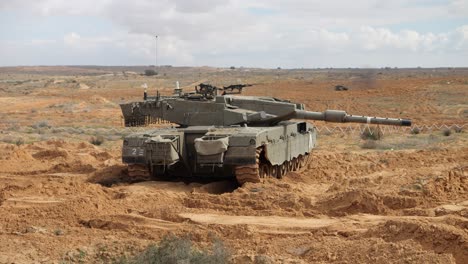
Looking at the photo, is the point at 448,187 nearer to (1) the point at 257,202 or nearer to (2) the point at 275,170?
(1) the point at 257,202

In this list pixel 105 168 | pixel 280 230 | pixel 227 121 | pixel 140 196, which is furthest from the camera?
pixel 105 168

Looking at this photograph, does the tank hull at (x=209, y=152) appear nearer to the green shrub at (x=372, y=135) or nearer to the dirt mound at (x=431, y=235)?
the dirt mound at (x=431, y=235)

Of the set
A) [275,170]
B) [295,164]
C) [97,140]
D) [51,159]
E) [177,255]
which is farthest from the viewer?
[97,140]

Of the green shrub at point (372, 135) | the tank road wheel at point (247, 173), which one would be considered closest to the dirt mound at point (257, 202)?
the tank road wheel at point (247, 173)

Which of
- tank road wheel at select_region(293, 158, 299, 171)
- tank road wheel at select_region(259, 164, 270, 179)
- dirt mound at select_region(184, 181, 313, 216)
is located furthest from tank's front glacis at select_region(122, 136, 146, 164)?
tank road wheel at select_region(293, 158, 299, 171)

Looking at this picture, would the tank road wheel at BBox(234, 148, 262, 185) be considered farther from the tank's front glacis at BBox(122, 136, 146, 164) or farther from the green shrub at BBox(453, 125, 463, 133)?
the green shrub at BBox(453, 125, 463, 133)

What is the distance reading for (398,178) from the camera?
15266 mm

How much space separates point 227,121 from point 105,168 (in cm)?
395

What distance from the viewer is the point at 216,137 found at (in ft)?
45.6

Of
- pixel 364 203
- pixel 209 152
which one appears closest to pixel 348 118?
pixel 209 152

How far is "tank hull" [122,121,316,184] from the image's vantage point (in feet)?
45.0

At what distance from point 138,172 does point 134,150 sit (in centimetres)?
72

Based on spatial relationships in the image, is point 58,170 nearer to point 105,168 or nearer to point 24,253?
point 105,168

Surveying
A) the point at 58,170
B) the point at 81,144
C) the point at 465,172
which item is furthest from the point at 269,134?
the point at 81,144
